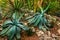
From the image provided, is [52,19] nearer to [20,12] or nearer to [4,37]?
[20,12]

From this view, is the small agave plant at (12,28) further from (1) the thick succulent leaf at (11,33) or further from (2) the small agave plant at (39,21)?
(2) the small agave plant at (39,21)

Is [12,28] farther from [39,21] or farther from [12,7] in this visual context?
[12,7]

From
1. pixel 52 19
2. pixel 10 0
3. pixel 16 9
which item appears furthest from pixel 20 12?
pixel 52 19

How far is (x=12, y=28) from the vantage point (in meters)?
3.00

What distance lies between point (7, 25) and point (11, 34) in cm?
18

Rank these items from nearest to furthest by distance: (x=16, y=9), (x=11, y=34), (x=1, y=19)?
(x=11, y=34) → (x=1, y=19) → (x=16, y=9)

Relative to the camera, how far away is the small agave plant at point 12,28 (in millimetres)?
2980

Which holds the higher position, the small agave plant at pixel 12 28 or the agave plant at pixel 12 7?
the agave plant at pixel 12 7

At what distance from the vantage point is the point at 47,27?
10.8 feet

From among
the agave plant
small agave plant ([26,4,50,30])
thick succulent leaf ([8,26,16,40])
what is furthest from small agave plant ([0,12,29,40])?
the agave plant

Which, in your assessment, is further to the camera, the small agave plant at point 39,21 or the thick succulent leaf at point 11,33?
the small agave plant at point 39,21

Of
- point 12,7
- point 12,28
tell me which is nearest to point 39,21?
point 12,28

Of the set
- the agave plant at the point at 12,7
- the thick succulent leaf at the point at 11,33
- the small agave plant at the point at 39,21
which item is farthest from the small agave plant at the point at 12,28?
the agave plant at the point at 12,7

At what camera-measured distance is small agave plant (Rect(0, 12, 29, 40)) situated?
298cm
